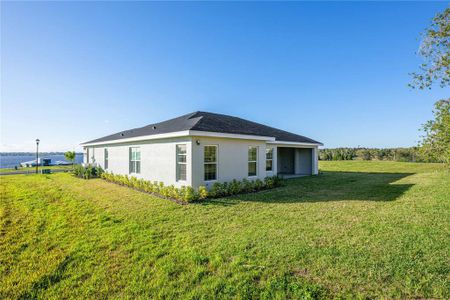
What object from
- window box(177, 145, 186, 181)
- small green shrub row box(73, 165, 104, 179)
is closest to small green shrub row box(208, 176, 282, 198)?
window box(177, 145, 186, 181)

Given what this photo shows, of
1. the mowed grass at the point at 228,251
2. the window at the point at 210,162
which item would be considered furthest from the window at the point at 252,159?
the mowed grass at the point at 228,251

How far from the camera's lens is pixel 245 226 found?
17.9 ft

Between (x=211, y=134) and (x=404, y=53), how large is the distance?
11.4m

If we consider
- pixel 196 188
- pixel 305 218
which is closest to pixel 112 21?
pixel 196 188

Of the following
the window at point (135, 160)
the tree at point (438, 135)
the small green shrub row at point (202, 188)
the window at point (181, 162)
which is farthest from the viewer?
the window at point (135, 160)

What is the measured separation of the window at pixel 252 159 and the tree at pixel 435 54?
6.84 meters

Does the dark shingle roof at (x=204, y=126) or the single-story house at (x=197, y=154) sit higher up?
the dark shingle roof at (x=204, y=126)

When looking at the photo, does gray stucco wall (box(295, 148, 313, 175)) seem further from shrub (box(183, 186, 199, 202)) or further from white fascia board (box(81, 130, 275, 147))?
shrub (box(183, 186, 199, 202))

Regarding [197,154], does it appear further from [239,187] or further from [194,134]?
[239,187]

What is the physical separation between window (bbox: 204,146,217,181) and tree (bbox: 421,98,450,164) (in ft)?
24.0

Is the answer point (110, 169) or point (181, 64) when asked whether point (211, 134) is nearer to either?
point (181, 64)

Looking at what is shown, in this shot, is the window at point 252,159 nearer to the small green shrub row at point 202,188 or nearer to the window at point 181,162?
the small green shrub row at point 202,188

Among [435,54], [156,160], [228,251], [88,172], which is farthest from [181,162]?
[88,172]

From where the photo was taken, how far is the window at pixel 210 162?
30.9 feet
